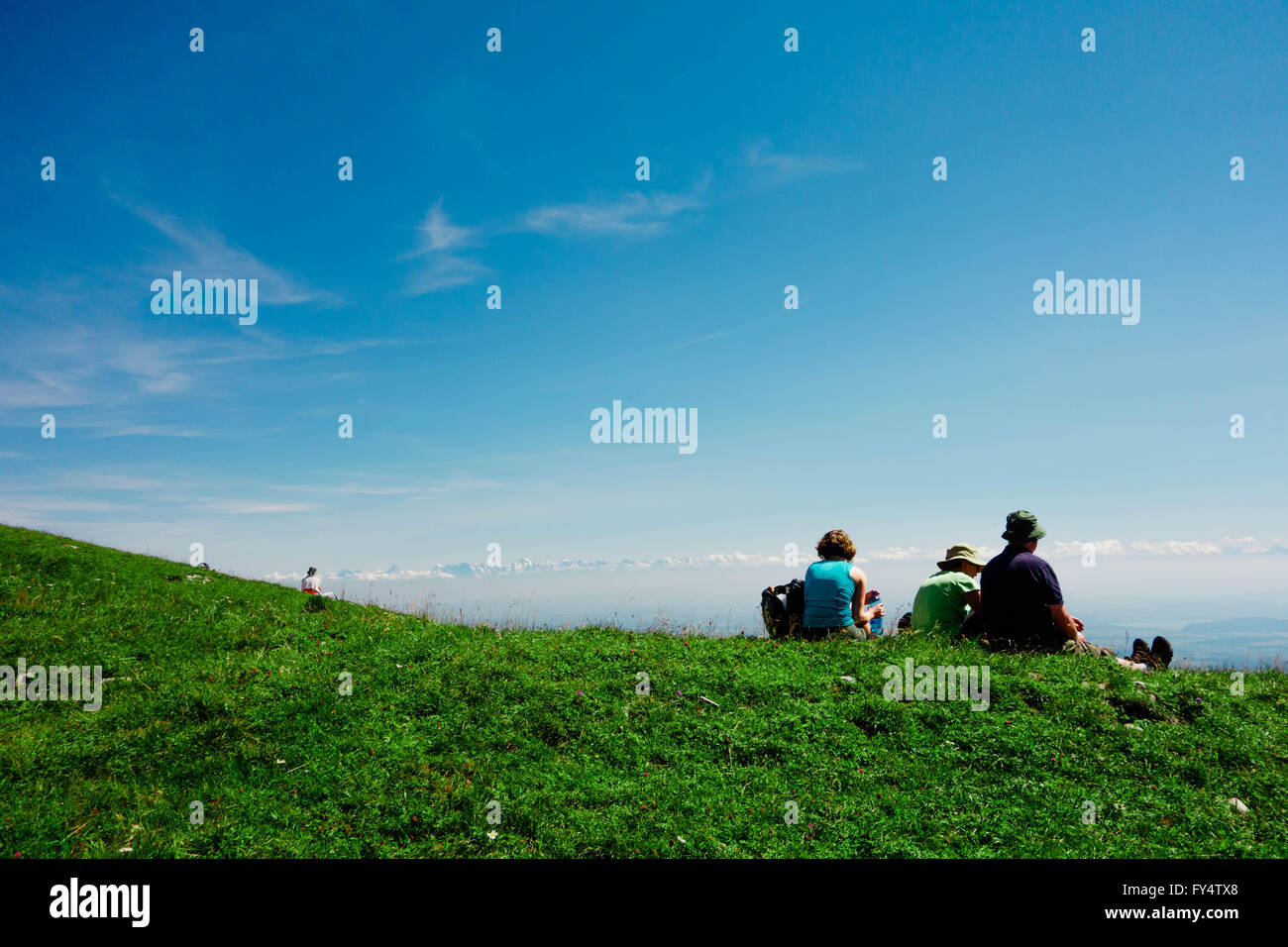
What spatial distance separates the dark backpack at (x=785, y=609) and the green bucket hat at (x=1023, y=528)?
378 centimetres

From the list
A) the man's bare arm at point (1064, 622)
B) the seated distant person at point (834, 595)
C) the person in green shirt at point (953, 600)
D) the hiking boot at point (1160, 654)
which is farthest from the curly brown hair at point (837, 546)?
the hiking boot at point (1160, 654)

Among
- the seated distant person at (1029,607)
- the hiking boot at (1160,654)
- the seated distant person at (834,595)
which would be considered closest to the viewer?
the seated distant person at (1029,607)

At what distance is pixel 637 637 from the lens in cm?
1256

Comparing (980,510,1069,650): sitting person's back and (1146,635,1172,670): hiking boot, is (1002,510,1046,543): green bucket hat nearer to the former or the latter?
(980,510,1069,650): sitting person's back

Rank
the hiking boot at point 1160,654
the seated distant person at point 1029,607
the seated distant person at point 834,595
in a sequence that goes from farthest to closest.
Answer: the seated distant person at point 834,595, the hiking boot at point 1160,654, the seated distant person at point 1029,607

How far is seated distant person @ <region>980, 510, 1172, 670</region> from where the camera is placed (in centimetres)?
1105

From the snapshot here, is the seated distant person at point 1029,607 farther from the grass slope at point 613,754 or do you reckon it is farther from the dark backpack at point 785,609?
the dark backpack at point 785,609

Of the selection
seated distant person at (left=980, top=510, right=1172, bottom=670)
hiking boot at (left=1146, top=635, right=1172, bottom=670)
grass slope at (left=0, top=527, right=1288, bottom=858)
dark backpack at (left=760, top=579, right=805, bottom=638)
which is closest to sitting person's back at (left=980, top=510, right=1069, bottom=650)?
seated distant person at (left=980, top=510, right=1172, bottom=670)

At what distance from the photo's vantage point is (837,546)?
41.1 feet

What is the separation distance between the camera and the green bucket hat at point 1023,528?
449 inches

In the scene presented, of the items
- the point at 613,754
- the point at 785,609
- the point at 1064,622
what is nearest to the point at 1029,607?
the point at 1064,622
